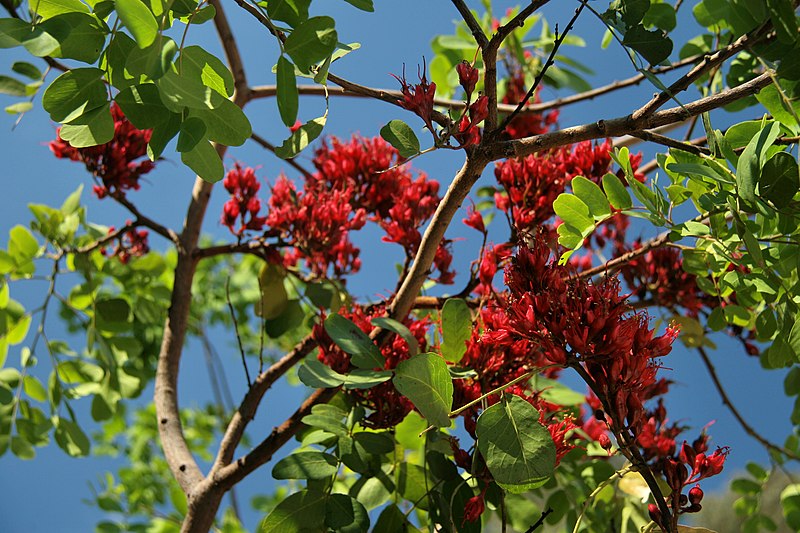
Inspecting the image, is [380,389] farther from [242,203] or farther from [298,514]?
[242,203]

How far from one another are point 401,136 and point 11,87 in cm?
74

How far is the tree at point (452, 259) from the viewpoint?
0.53 m

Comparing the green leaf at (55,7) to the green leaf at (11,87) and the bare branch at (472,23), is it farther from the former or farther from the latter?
the green leaf at (11,87)

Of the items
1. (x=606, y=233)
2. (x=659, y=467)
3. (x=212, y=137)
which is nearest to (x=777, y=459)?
(x=606, y=233)

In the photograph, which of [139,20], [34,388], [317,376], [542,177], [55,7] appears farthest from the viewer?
[34,388]

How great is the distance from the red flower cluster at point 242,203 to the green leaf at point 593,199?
572 mm

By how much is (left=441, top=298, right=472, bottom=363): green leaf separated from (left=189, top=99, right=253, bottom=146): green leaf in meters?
0.27

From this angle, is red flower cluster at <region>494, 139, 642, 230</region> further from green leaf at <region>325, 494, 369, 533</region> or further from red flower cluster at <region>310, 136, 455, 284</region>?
green leaf at <region>325, 494, 369, 533</region>

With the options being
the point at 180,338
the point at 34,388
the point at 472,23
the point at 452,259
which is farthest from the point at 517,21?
the point at 34,388

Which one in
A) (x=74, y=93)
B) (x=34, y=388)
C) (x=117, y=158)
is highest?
(x=117, y=158)

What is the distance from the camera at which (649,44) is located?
0.56 metres

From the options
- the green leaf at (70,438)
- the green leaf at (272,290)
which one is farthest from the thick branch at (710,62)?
the green leaf at (70,438)

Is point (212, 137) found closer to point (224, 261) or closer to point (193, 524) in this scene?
point (193, 524)

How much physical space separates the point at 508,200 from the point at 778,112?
1.17 feet
